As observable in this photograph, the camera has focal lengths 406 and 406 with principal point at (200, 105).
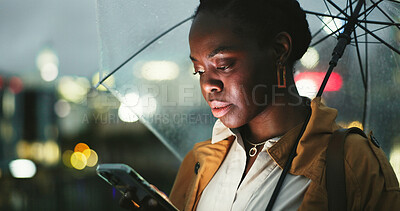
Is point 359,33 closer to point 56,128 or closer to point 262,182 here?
point 262,182

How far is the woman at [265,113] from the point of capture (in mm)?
1771

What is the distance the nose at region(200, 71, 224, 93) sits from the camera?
80.4 inches

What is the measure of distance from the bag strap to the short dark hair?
55cm

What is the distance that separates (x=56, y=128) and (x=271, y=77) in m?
39.9

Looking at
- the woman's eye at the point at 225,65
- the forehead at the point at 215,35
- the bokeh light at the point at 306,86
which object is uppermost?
the forehead at the point at 215,35

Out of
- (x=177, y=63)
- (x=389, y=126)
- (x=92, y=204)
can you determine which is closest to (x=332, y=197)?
(x=389, y=126)

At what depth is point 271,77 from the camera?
2064 mm

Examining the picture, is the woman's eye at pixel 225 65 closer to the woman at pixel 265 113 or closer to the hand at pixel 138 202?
the woman at pixel 265 113

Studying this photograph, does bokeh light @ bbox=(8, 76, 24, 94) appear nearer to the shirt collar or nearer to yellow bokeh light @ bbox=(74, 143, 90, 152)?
yellow bokeh light @ bbox=(74, 143, 90, 152)

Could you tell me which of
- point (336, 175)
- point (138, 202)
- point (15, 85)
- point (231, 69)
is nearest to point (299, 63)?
point (231, 69)

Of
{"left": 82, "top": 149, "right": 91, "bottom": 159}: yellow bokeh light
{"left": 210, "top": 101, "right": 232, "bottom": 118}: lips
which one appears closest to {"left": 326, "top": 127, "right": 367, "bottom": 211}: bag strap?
{"left": 210, "top": 101, "right": 232, "bottom": 118}: lips

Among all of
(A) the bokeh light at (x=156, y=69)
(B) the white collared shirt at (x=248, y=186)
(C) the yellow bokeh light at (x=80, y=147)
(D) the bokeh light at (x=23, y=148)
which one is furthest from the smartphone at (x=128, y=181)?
(D) the bokeh light at (x=23, y=148)

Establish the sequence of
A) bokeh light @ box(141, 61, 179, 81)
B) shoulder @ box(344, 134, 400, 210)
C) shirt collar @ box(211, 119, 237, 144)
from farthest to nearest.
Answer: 1. bokeh light @ box(141, 61, 179, 81)
2. shirt collar @ box(211, 119, 237, 144)
3. shoulder @ box(344, 134, 400, 210)

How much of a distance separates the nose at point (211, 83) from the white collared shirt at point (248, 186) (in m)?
0.39
